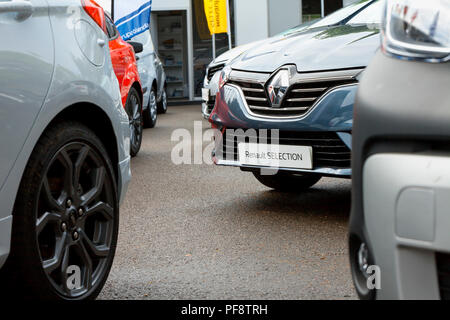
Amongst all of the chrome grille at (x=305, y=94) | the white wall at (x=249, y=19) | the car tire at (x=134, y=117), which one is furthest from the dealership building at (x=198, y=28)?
the chrome grille at (x=305, y=94)

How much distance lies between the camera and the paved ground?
3457mm

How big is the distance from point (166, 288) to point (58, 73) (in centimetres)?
121

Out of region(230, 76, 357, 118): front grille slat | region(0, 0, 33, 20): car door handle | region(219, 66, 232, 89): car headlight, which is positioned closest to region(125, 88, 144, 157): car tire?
region(219, 66, 232, 89): car headlight

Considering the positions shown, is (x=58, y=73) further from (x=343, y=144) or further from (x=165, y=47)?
(x=165, y=47)

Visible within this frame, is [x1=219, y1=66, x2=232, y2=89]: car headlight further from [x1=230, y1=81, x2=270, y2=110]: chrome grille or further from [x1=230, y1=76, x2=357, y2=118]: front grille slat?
[x1=230, y1=76, x2=357, y2=118]: front grille slat

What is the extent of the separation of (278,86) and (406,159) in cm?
283

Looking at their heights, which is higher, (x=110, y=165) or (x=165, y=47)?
(x=110, y=165)

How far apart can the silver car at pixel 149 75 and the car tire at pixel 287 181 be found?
5276mm

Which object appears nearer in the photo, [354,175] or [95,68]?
[354,175]

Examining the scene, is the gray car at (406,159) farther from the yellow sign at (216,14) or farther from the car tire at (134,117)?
the yellow sign at (216,14)

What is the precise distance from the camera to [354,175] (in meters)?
2.06

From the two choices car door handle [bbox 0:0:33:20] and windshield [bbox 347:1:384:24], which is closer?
car door handle [bbox 0:0:33:20]

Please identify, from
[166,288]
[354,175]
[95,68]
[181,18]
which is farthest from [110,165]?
[181,18]

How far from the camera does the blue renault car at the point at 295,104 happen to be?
4359 millimetres
